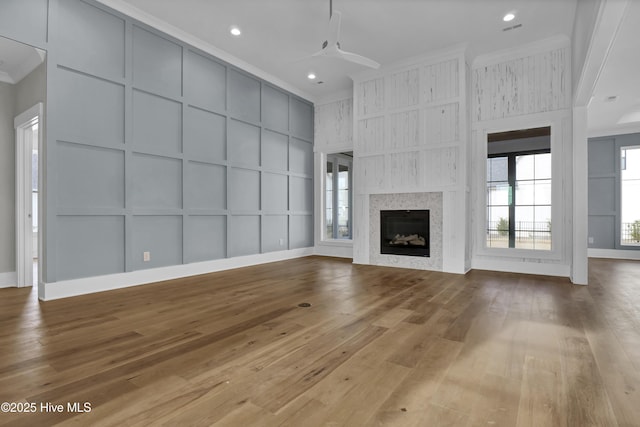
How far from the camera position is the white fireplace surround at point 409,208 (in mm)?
4938

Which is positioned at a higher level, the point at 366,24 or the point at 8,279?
the point at 366,24

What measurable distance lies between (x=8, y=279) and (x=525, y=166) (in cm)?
722

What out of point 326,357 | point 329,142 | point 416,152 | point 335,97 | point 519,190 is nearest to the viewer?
point 326,357

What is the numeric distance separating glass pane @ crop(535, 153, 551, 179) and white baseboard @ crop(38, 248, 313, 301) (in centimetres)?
461

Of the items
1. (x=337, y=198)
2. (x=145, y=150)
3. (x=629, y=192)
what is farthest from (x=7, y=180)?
(x=629, y=192)

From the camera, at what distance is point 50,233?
321 centimetres

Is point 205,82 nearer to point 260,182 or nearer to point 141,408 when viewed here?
point 260,182

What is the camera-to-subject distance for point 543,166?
4734 mm

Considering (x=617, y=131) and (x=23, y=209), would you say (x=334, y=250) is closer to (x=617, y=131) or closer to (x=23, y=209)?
(x=23, y=209)

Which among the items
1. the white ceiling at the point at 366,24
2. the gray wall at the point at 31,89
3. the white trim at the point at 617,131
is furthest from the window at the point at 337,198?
the white trim at the point at 617,131

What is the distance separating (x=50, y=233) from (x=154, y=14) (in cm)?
289

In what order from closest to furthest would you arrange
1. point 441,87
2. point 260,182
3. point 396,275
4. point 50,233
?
point 50,233, point 396,275, point 441,87, point 260,182

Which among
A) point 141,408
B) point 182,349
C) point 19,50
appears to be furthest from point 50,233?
point 141,408

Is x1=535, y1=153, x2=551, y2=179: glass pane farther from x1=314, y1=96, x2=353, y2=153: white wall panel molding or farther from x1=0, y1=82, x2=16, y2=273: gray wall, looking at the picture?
x1=0, y1=82, x2=16, y2=273: gray wall
